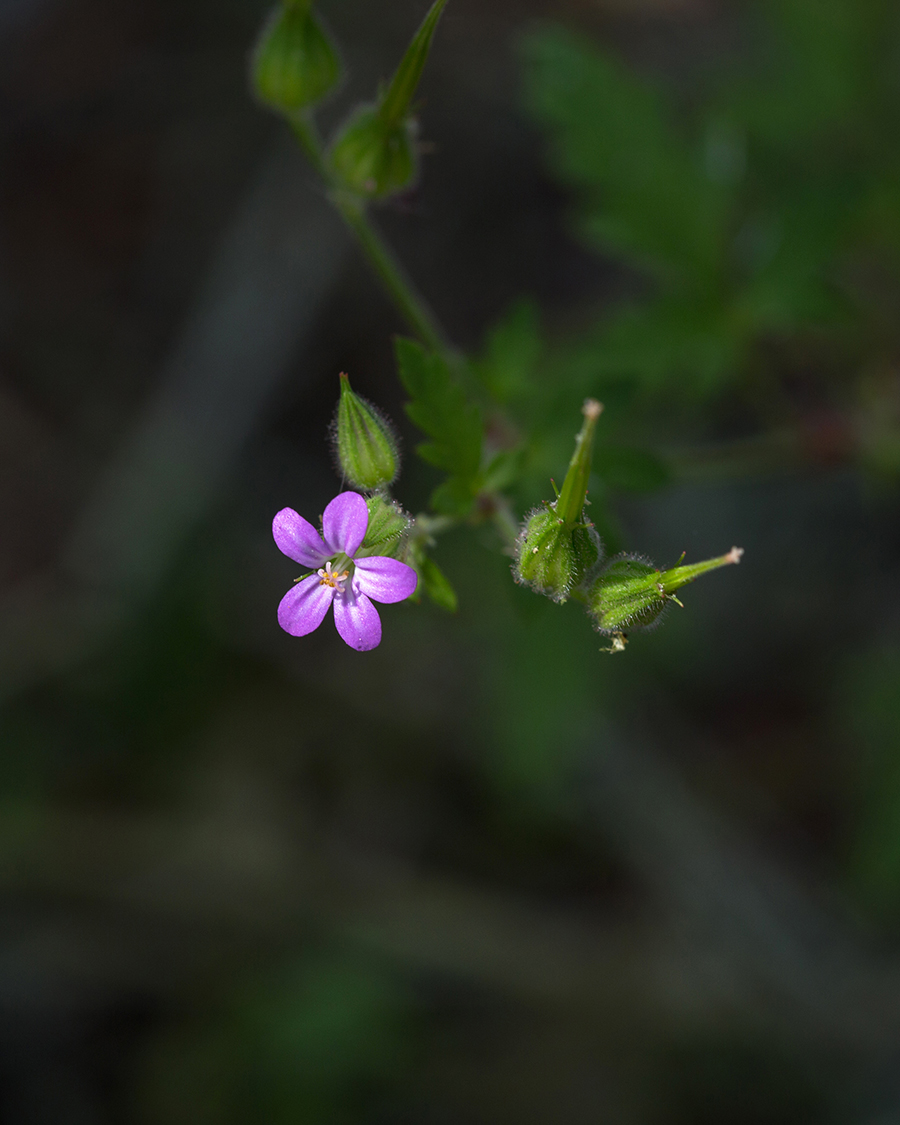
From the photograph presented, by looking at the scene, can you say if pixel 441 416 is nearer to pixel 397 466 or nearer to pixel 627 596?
pixel 397 466

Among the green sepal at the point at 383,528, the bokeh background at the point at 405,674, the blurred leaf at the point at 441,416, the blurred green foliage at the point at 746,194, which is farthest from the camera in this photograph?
the bokeh background at the point at 405,674

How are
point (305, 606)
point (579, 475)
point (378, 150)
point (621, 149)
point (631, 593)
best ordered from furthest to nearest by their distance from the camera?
point (621, 149) < point (378, 150) < point (305, 606) < point (631, 593) < point (579, 475)

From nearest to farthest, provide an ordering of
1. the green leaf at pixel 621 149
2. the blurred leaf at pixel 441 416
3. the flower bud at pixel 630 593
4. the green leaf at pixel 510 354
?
1. the flower bud at pixel 630 593
2. the blurred leaf at pixel 441 416
3. the green leaf at pixel 510 354
4. the green leaf at pixel 621 149

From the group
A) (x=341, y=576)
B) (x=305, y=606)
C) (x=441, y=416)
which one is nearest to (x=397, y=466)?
(x=441, y=416)

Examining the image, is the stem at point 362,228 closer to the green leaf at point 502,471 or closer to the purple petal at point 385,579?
the green leaf at point 502,471

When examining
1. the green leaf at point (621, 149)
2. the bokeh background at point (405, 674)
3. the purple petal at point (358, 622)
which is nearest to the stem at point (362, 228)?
the purple petal at point (358, 622)

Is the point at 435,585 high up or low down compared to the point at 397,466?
down

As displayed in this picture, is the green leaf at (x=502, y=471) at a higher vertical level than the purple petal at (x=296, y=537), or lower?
higher

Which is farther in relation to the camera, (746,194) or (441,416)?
(746,194)
